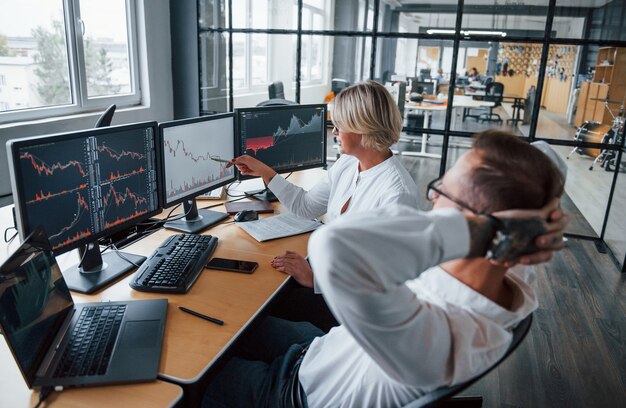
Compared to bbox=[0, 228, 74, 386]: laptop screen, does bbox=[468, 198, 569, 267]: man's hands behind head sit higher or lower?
higher

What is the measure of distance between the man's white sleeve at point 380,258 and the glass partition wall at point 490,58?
2825 mm

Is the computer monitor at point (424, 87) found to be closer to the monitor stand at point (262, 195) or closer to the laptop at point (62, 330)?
Answer: the monitor stand at point (262, 195)

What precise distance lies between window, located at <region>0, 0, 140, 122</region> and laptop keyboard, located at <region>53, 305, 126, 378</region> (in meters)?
2.29

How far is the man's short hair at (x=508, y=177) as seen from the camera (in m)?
0.77

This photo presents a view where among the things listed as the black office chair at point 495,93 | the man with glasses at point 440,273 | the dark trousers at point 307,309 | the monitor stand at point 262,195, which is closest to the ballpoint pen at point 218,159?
the monitor stand at point 262,195

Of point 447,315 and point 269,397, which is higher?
point 447,315

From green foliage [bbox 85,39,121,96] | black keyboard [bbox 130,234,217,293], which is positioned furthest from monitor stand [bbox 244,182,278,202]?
green foliage [bbox 85,39,121,96]

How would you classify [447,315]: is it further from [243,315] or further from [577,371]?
[577,371]

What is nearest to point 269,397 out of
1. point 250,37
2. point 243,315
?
point 243,315

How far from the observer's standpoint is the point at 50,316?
1.17 metres

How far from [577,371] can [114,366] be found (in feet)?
7.25

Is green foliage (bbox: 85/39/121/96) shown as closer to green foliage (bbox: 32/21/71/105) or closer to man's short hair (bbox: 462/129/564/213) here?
green foliage (bbox: 32/21/71/105)

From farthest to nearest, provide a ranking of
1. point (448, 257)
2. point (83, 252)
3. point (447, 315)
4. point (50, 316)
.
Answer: point (83, 252) < point (50, 316) < point (447, 315) < point (448, 257)

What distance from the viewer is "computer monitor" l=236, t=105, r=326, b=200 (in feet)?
7.42
